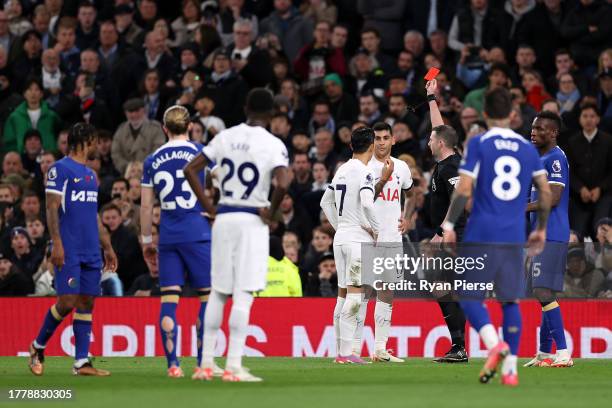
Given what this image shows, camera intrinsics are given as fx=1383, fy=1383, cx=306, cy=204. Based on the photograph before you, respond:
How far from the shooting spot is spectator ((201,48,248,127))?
23703mm

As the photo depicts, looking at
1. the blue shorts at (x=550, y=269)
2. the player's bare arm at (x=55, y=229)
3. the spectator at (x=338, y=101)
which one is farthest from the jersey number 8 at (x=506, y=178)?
the spectator at (x=338, y=101)

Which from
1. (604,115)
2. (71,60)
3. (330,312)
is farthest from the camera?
(71,60)

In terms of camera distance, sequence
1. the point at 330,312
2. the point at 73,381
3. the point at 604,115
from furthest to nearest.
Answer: the point at 604,115
the point at 330,312
the point at 73,381

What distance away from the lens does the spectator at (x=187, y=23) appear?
→ 1046 inches

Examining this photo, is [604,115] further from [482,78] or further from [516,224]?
[516,224]

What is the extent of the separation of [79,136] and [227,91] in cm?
1007

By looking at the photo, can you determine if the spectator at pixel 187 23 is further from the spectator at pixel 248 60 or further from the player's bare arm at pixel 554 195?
the player's bare arm at pixel 554 195

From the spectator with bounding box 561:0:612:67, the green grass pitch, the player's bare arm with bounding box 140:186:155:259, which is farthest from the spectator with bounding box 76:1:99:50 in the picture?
the player's bare arm with bounding box 140:186:155:259

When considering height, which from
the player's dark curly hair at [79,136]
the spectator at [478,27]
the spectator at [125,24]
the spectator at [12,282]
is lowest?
the spectator at [12,282]

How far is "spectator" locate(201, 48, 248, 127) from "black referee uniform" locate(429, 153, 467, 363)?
8260 mm

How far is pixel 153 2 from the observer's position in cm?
2733

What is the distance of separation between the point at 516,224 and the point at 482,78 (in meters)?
11.8

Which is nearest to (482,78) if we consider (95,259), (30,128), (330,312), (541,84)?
(541,84)

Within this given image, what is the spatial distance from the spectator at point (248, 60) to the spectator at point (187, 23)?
2.10 meters
